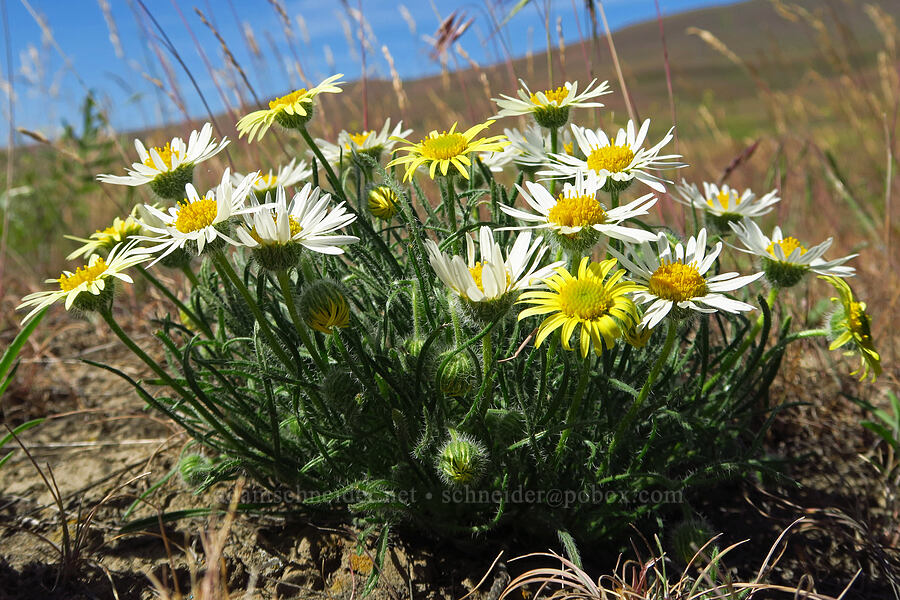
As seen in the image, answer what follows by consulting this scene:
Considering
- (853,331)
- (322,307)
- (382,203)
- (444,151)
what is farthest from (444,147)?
(853,331)

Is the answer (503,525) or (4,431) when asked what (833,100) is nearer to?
(503,525)

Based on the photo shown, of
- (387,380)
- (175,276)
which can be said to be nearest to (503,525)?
(387,380)

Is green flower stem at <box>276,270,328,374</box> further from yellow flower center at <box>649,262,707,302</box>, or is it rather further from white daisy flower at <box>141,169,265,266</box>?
yellow flower center at <box>649,262,707,302</box>

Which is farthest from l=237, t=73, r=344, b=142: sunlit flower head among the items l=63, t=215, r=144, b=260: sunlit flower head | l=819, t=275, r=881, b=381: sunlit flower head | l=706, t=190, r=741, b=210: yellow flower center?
l=819, t=275, r=881, b=381: sunlit flower head

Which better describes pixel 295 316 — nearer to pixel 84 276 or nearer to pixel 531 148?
pixel 84 276

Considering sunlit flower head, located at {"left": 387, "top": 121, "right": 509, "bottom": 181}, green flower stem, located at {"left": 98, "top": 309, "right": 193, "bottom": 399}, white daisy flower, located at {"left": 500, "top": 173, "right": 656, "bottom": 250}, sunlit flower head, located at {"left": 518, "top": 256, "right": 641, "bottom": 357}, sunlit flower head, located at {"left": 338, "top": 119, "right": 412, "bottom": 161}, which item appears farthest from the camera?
sunlit flower head, located at {"left": 338, "top": 119, "right": 412, "bottom": 161}

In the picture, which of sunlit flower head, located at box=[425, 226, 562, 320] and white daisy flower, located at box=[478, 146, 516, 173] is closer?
sunlit flower head, located at box=[425, 226, 562, 320]

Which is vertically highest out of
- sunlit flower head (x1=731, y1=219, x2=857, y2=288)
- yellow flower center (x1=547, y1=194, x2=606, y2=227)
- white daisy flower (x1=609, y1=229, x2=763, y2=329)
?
yellow flower center (x1=547, y1=194, x2=606, y2=227)
